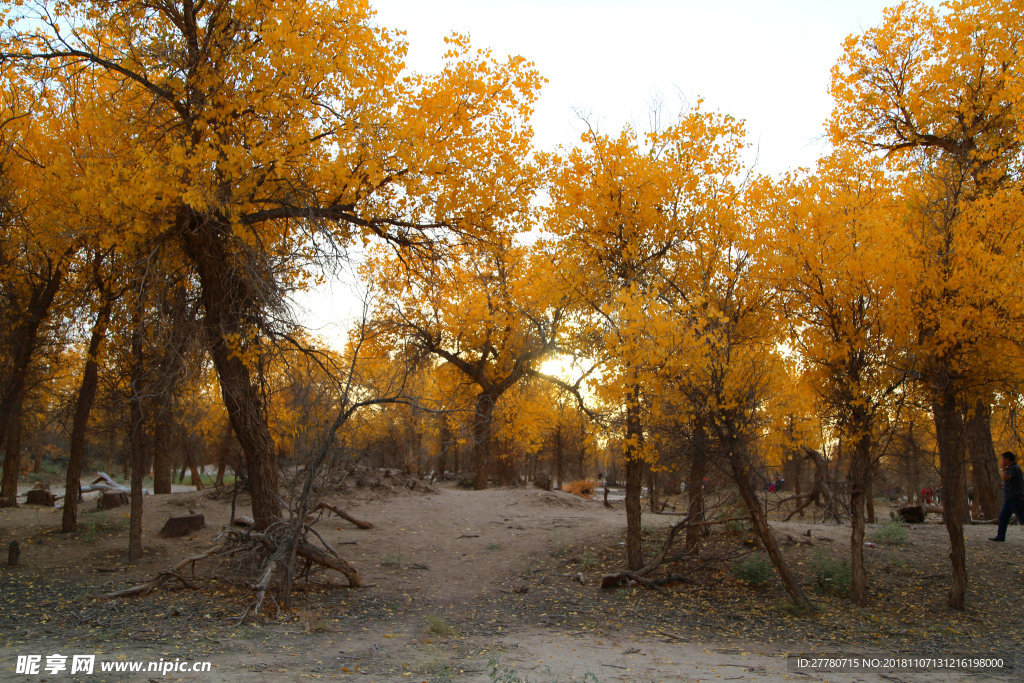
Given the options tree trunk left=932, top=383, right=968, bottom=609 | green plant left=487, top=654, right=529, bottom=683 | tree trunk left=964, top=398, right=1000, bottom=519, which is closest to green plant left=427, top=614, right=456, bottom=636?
green plant left=487, top=654, right=529, bottom=683

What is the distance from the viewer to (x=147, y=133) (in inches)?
313

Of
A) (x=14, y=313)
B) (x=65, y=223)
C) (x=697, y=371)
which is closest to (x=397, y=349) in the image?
(x=14, y=313)

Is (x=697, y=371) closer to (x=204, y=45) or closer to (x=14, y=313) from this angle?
(x=204, y=45)

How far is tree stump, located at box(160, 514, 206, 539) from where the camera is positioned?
10430 millimetres

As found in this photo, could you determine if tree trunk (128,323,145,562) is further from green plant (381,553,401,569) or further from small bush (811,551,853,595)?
small bush (811,551,853,595)

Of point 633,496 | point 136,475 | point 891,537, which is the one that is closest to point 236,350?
point 136,475

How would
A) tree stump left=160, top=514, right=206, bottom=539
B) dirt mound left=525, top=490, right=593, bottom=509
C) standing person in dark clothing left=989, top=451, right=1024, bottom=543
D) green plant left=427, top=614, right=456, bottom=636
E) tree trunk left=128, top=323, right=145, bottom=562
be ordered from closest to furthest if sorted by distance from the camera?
green plant left=427, top=614, right=456, bottom=636 < tree trunk left=128, top=323, right=145, bottom=562 < standing person in dark clothing left=989, top=451, right=1024, bottom=543 < tree stump left=160, top=514, right=206, bottom=539 < dirt mound left=525, top=490, right=593, bottom=509

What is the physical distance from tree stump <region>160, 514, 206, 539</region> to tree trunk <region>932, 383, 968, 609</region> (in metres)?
11.0

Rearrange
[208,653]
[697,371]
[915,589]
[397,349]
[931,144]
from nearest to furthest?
[208,653]
[697,371]
[915,589]
[931,144]
[397,349]

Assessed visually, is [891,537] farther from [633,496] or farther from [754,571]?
[633,496]

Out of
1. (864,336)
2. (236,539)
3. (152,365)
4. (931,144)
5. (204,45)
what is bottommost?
(236,539)

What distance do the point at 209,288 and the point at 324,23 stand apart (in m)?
3.64

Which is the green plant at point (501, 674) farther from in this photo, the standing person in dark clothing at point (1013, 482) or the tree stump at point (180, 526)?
the standing person in dark clothing at point (1013, 482)

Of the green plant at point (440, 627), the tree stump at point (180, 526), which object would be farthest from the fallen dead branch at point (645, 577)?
the tree stump at point (180, 526)
